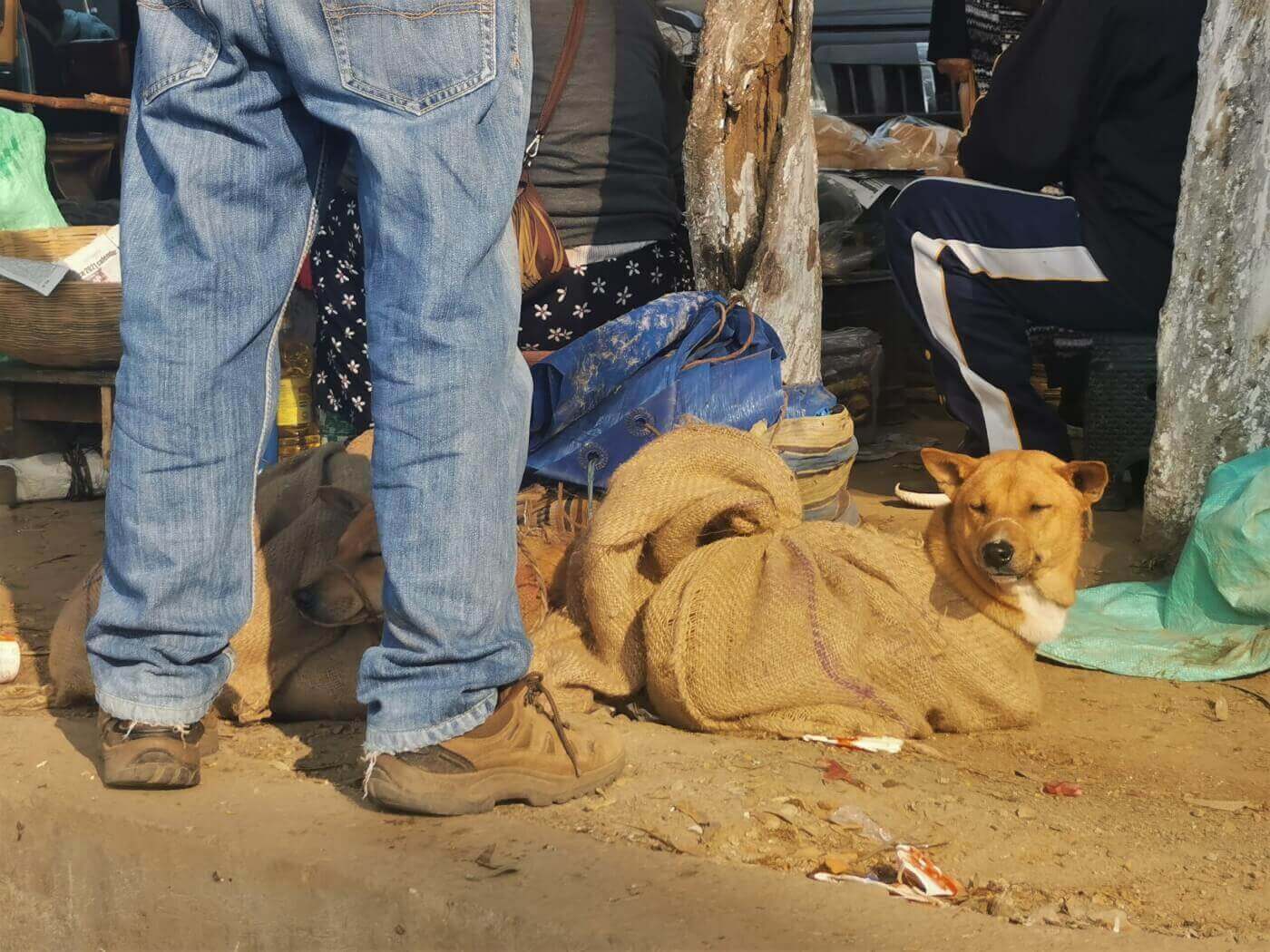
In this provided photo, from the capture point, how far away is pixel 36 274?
4688 mm

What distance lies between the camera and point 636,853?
2.25 metres

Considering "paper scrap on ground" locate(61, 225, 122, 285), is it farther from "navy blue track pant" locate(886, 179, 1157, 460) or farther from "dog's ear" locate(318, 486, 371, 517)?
"navy blue track pant" locate(886, 179, 1157, 460)

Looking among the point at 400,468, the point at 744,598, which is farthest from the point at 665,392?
the point at 400,468

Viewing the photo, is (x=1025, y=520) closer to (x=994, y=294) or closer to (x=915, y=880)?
(x=915, y=880)

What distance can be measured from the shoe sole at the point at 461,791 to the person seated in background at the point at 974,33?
4254 mm

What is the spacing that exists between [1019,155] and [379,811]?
3190 millimetres

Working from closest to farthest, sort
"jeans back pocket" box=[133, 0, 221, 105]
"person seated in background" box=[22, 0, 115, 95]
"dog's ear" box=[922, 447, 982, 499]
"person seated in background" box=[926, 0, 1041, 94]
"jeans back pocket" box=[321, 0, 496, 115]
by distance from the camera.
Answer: "jeans back pocket" box=[321, 0, 496, 115] < "jeans back pocket" box=[133, 0, 221, 105] < "dog's ear" box=[922, 447, 982, 499] < "person seated in background" box=[926, 0, 1041, 94] < "person seated in background" box=[22, 0, 115, 95]

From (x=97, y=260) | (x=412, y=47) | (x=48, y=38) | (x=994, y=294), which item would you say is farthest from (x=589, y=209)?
(x=48, y=38)

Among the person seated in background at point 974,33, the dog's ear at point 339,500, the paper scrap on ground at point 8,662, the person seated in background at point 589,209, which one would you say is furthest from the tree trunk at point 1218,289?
the paper scrap on ground at point 8,662

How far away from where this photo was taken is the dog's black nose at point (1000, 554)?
2.98m

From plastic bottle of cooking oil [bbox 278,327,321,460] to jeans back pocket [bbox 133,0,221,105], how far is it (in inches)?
100

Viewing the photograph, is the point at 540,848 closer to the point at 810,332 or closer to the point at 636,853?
the point at 636,853

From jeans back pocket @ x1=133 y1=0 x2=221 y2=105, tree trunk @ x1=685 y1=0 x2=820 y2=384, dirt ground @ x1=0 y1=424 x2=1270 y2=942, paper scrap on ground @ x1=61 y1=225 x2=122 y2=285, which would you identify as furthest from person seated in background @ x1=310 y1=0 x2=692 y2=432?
jeans back pocket @ x1=133 y1=0 x2=221 y2=105

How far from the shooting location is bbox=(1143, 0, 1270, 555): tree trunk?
3717 millimetres
